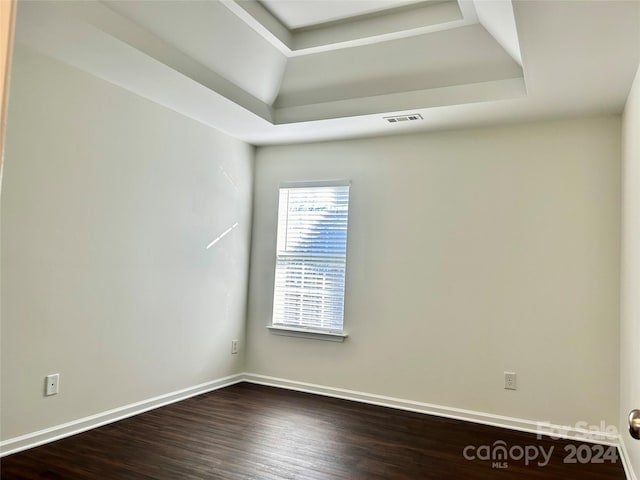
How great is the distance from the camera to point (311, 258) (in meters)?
4.53

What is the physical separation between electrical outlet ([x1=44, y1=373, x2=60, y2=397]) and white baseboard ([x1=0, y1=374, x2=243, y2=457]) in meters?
0.22

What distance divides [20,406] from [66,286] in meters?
0.73

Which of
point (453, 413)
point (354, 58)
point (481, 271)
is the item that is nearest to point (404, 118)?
point (354, 58)

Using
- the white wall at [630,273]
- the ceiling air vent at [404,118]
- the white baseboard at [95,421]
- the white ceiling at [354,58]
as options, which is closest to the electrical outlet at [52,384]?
the white baseboard at [95,421]

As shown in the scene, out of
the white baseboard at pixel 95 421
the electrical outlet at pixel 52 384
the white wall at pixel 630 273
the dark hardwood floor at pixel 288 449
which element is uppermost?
the white wall at pixel 630 273

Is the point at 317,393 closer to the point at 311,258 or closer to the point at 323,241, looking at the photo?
the point at 311,258

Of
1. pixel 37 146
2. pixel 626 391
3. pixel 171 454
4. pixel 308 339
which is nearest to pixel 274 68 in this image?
pixel 37 146

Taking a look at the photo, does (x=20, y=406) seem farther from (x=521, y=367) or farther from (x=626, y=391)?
(x=626, y=391)

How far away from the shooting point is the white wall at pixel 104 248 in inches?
109

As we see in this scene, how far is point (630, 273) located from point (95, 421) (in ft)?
11.6

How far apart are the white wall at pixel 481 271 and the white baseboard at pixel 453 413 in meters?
0.05

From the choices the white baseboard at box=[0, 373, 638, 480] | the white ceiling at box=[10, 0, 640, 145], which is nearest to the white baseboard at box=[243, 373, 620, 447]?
the white baseboard at box=[0, 373, 638, 480]

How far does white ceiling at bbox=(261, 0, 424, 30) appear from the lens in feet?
10.1

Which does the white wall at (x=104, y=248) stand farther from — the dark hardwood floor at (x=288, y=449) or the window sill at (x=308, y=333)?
the window sill at (x=308, y=333)
